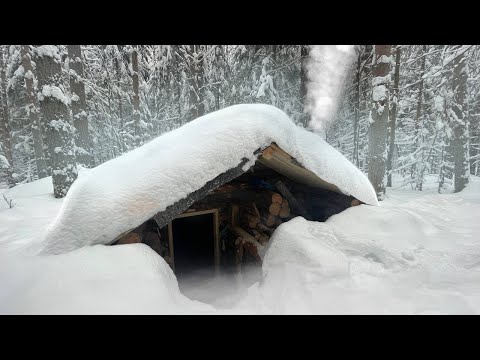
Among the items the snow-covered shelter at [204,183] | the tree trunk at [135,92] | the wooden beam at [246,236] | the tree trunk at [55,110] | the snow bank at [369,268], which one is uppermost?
the tree trunk at [135,92]

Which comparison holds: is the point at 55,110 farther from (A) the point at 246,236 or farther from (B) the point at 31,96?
(B) the point at 31,96

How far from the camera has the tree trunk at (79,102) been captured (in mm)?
10954

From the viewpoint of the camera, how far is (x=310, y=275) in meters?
2.92

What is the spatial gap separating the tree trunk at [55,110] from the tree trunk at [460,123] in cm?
1444

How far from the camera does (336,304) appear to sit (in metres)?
2.52

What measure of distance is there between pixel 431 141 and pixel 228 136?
1617cm

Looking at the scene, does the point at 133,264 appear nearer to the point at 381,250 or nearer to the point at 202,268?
the point at 381,250

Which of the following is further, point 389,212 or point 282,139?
point 389,212

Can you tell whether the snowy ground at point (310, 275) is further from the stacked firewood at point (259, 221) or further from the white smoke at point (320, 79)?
the white smoke at point (320, 79)

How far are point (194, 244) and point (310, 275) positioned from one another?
4233mm

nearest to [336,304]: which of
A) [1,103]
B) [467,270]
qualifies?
[467,270]

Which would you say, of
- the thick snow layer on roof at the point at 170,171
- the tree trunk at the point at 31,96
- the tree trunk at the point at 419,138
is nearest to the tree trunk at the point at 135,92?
the tree trunk at the point at 31,96

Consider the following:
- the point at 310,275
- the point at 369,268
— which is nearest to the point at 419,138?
the point at 369,268

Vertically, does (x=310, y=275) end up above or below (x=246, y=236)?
above
